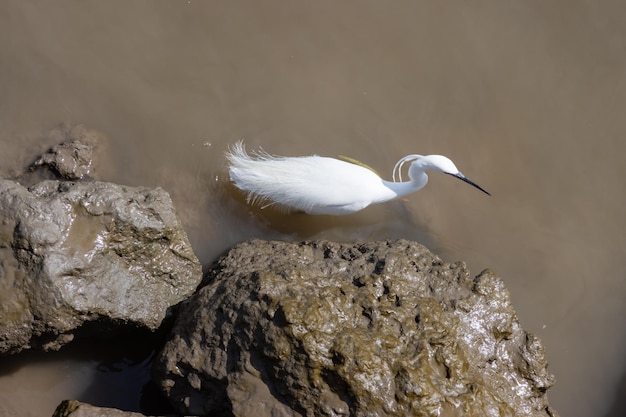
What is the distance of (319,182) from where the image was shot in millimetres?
4762

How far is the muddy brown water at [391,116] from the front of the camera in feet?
16.3

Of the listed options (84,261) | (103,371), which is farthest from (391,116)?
(103,371)

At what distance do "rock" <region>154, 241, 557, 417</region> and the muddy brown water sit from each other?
1124 mm

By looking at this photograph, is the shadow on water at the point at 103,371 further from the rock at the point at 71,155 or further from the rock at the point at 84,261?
the rock at the point at 71,155

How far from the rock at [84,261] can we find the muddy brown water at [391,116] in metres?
0.62

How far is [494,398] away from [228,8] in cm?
391

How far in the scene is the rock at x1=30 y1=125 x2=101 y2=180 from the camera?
15.2ft

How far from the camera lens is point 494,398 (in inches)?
137

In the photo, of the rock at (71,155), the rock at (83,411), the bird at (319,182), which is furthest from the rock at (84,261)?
the bird at (319,182)

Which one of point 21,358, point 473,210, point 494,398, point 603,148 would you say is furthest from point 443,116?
point 21,358

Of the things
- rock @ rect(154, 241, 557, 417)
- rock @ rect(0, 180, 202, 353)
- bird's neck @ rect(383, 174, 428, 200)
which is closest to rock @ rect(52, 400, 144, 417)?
rock @ rect(154, 241, 557, 417)

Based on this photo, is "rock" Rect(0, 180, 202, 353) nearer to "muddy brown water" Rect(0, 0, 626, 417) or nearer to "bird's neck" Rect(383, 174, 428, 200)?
"muddy brown water" Rect(0, 0, 626, 417)

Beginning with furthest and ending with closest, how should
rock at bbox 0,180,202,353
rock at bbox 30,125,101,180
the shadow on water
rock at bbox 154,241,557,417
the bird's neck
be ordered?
the bird's neck
rock at bbox 30,125,101,180
the shadow on water
rock at bbox 0,180,202,353
rock at bbox 154,241,557,417

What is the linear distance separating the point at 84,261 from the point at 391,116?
2885 mm
